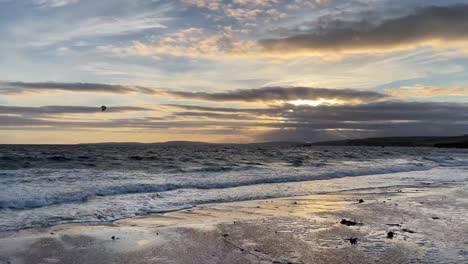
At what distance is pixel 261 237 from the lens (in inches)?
394

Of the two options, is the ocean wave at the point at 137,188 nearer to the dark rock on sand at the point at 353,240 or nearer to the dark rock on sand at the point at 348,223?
the dark rock on sand at the point at 348,223

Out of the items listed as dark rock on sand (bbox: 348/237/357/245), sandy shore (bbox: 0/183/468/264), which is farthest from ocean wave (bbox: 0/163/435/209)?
dark rock on sand (bbox: 348/237/357/245)

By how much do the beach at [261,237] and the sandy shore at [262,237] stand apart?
0.02 metres

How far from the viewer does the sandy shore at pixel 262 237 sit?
8266mm

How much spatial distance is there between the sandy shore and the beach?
2 centimetres

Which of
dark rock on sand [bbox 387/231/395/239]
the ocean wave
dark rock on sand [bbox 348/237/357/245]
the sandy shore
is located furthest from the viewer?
the ocean wave

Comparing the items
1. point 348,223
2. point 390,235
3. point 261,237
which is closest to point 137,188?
point 261,237

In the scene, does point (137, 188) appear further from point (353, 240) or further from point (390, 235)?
point (390, 235)

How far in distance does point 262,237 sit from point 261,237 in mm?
26

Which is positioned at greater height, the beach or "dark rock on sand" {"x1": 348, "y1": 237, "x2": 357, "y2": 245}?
"dark rock on sand" {"x1": 348, "y1": 237, "x2": 357, "y2": 245}

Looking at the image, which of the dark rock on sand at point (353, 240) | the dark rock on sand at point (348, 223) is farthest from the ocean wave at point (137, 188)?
the dark rock on sand at point (353, 240)

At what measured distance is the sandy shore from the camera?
8266 mm

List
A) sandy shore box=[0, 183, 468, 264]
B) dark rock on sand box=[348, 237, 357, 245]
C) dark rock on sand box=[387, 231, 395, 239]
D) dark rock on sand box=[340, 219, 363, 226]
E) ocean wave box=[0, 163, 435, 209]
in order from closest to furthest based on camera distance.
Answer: sandy shore box=[0, 183, 468, 264] < dark rock on sand box=[348, 237, 357, 245] < dark rock on sand box=[387, 231, 395, 239] < dark rock on sand box=[340, 219, 363, 226] < ocean wave box=[0, 163, 435, 209]

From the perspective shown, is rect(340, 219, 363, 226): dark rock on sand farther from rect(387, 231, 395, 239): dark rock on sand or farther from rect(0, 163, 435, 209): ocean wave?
rect(0, 163, 435, 209): ocean wave
